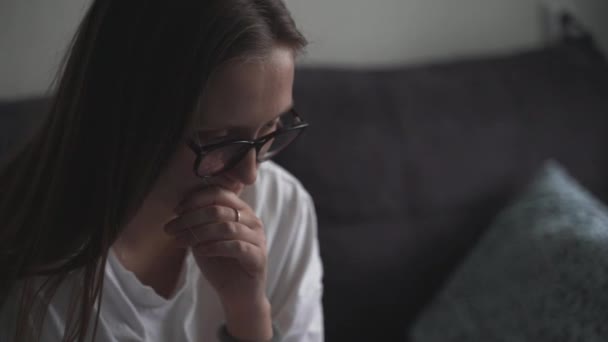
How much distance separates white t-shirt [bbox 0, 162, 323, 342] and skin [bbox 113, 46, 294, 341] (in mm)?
44

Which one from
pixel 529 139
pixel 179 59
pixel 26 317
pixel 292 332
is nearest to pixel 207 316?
pixel 292 332

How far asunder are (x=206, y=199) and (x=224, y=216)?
4 centimetres

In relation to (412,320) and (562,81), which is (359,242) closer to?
(412,320)

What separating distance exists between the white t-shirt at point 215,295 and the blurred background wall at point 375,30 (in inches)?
15.3

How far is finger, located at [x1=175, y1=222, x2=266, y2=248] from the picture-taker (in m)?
0.79

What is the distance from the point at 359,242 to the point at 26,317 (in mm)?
669

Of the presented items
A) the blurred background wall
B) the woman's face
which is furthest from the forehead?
the blurred background wall

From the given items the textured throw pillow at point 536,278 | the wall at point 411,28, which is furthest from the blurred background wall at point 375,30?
the textured throw pillow at point 536,278

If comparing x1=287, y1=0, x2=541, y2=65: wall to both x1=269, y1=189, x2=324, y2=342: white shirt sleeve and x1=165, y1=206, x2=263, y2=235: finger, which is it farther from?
x1=165, y1=206, x2=263, y2=235: finger

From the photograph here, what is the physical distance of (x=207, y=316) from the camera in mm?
981

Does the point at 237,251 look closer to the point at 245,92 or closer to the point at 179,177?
the point at 179,177

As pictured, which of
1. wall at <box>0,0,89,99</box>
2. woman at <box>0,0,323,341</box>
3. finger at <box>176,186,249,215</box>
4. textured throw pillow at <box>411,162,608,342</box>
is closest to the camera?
woman at <box>0,0,323,341</box>

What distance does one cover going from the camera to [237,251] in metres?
0.81

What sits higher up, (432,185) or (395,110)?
(395,110)
